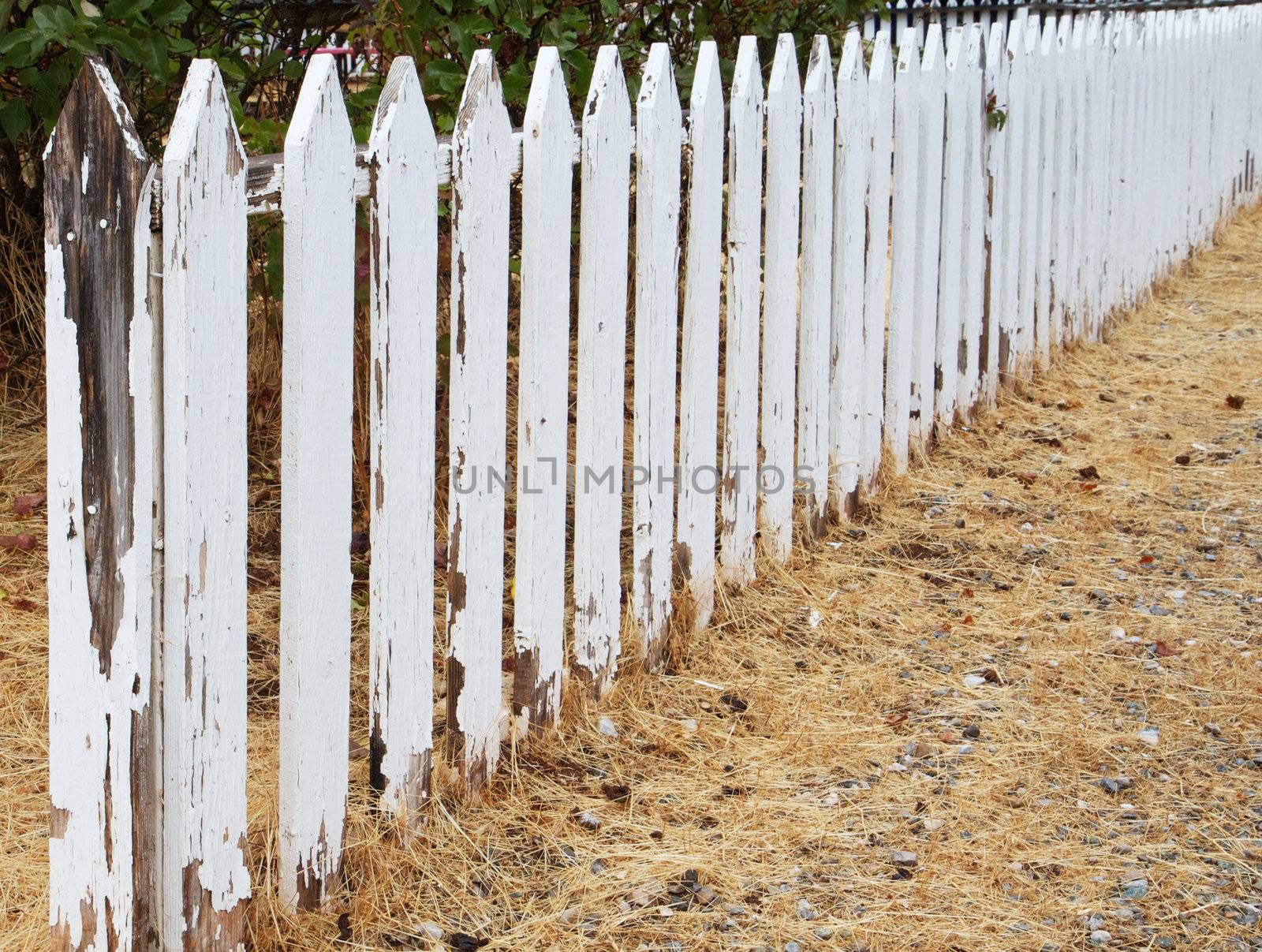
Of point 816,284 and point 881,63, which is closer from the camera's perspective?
point 816,284

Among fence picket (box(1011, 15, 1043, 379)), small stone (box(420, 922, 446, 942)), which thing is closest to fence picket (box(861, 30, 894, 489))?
fence picket (box(1011, 15, 1043, 379))

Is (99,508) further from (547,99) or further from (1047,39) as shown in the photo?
(1047,39)

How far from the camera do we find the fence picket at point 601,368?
2.89 meters

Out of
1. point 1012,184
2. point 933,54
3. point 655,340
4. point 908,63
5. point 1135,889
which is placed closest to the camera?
point 1135,889

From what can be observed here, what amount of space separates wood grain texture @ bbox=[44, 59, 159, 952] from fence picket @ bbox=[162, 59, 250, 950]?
3 cm

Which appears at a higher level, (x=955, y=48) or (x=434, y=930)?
(x=955, y=48)

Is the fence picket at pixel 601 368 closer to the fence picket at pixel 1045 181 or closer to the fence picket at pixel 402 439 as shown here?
the fence picket at pixel 402 439

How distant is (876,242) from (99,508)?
9.05 feet

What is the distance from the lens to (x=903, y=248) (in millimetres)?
4402

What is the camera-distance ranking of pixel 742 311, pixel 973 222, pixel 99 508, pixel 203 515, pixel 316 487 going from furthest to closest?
pixel 973 222, pixel 742 311, pixel 316 487, pixel 203 515, pixel 99 508

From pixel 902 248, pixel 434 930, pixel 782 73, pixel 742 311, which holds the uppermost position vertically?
pixel 782 73

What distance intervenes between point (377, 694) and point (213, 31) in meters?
2.43

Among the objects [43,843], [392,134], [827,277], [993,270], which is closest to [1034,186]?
[993,270]

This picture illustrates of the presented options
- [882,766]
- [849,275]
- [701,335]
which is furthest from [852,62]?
[882,766]
